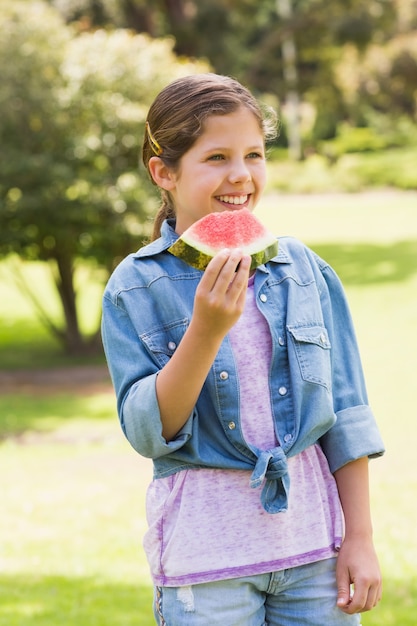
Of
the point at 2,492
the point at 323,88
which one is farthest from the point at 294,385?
the point at 323,88

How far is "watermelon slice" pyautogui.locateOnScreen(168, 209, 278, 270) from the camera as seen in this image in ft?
7.25

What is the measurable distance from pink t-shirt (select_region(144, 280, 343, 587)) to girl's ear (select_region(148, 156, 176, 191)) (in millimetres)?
407

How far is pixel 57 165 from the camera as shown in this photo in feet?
46.6

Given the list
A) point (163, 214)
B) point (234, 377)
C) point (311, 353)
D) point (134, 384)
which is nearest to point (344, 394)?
point (311, 353)

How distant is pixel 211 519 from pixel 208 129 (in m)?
0.92

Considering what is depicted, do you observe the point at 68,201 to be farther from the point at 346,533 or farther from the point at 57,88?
the point at 346,533

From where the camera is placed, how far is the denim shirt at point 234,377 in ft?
7.16

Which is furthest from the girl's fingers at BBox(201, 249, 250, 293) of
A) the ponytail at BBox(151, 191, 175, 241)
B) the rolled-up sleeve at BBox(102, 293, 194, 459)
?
the ponytail at BBox(151, 191, 175, 241)

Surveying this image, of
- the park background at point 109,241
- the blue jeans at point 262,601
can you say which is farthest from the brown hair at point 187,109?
the park background at point 109,241

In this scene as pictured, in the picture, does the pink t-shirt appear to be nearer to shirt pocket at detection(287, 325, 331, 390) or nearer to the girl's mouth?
shirt pocket at detection(287, 325, 331, 390)

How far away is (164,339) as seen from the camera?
2.25 meters

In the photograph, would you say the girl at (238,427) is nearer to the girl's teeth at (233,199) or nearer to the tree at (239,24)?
the girl's teeth at (233,199)

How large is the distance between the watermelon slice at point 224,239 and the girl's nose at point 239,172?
0.08 m

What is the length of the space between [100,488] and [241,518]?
20.2 ft
